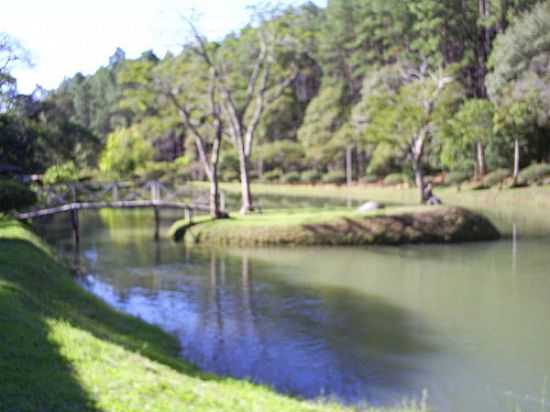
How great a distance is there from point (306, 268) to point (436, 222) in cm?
697

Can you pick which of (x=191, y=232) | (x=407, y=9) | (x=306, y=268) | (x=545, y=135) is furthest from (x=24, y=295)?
(x=407, y=9)

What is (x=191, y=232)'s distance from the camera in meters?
27.9

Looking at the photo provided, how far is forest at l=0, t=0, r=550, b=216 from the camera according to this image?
1265 inches

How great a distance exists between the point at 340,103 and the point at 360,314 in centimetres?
5295

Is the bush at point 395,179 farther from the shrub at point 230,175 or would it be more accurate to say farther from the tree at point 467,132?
the shrub at point 230,175

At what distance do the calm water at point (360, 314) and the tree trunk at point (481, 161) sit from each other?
22336 millimetres

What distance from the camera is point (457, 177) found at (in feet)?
163

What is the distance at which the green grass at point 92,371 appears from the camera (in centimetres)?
667

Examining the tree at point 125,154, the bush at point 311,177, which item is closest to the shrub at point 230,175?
the tree at point 125,154

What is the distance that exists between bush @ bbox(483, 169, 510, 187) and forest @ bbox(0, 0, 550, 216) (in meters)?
0.10

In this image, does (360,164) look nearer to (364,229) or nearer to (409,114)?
(409,114)

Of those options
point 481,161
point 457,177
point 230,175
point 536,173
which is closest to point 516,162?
point 536,173

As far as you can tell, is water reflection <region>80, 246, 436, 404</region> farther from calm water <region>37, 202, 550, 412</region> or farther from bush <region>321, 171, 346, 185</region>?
bush <region>321, 171, 346, 185</region>

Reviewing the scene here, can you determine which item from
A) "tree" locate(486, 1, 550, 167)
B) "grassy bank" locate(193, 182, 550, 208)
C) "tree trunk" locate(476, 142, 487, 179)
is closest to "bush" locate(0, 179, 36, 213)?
"grassy bank" locate(193, 182, 550, 208)
